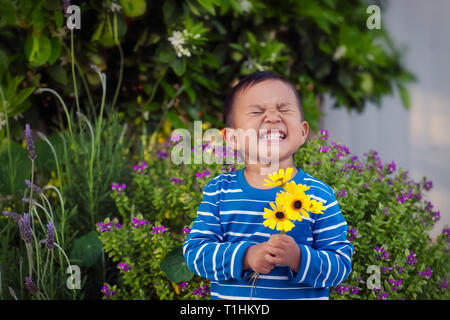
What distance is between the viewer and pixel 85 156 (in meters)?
1.70

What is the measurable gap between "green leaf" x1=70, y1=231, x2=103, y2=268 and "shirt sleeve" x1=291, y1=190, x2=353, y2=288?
82cm

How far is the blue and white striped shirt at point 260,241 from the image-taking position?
92 cm

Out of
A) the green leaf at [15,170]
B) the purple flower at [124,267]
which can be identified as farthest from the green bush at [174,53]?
the purple flower at [124,267]

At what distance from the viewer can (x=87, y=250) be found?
156 cm

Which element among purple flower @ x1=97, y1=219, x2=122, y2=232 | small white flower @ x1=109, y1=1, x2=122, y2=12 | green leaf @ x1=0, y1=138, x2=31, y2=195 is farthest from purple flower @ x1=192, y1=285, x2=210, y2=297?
small white flower @ x1=109, y1=1, x2=122, y2=12

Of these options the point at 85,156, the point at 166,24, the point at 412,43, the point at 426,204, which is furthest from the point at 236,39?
the point at 412,43

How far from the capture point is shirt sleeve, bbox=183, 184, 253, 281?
924mm

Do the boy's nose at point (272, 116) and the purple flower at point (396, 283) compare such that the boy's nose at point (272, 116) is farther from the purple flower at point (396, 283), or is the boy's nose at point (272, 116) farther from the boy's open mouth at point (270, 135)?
the purple flower at point (396, 283)

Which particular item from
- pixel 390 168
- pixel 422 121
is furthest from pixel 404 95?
pixel 390 168

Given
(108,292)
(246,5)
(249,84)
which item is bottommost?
(108,292)

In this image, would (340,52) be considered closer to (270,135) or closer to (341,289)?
(341,289)

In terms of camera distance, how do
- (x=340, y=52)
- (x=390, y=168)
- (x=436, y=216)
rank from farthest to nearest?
1. (x=340, y=52)
2. (x=390, y=168)
3. (x=436, y=216)

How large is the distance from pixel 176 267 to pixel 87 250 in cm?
34

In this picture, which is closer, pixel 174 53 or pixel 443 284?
pixel 443 284
